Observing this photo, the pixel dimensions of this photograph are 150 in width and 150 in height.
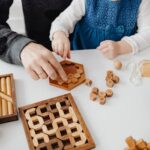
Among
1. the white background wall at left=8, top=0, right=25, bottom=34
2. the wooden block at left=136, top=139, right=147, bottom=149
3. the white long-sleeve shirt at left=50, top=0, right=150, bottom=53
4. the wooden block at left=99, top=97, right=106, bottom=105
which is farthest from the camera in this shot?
the white background wall at left=8, top=0, right=25, bottom=34

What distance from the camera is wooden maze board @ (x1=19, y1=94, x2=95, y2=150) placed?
702 mm

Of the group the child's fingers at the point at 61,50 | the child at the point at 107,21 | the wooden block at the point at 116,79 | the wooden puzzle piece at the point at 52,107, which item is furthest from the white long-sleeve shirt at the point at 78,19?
the wooden puzzle piece at the point at 52,107

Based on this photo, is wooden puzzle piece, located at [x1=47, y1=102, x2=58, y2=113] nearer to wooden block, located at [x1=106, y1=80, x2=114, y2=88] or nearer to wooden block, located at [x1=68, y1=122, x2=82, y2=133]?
wooden block, located at [x1=68, y1=122, x2=82, y2=133]

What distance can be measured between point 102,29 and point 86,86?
0.35 m

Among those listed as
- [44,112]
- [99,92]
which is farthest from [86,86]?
[44,112]

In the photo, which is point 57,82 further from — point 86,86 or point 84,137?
point 84,137

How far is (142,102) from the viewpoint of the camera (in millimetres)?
821

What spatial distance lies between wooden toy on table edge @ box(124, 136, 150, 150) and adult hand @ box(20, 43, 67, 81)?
25 centimetres

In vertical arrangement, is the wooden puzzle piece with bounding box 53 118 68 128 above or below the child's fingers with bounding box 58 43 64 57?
below

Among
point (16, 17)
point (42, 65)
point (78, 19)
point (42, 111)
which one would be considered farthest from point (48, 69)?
point (16, 17)

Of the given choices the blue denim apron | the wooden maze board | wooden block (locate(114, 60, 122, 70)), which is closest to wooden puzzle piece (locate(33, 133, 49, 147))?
the wooden maze board

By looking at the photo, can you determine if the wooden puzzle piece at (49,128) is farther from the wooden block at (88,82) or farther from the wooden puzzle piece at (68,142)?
the wooden block at (88,82)

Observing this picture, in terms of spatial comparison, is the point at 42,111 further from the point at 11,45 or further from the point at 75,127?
the point at 11,45

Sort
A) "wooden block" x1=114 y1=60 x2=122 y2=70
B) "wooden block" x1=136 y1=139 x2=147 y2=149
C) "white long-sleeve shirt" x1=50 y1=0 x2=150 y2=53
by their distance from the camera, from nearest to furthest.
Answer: "wooden block" x1=136 y1=139 x2=147 y2=149, "wooden block" x1=114 y1=60 x2=122 y2=70, "white long-sleeve shirt" x1=50 y1=0 x2=150 y2=53
